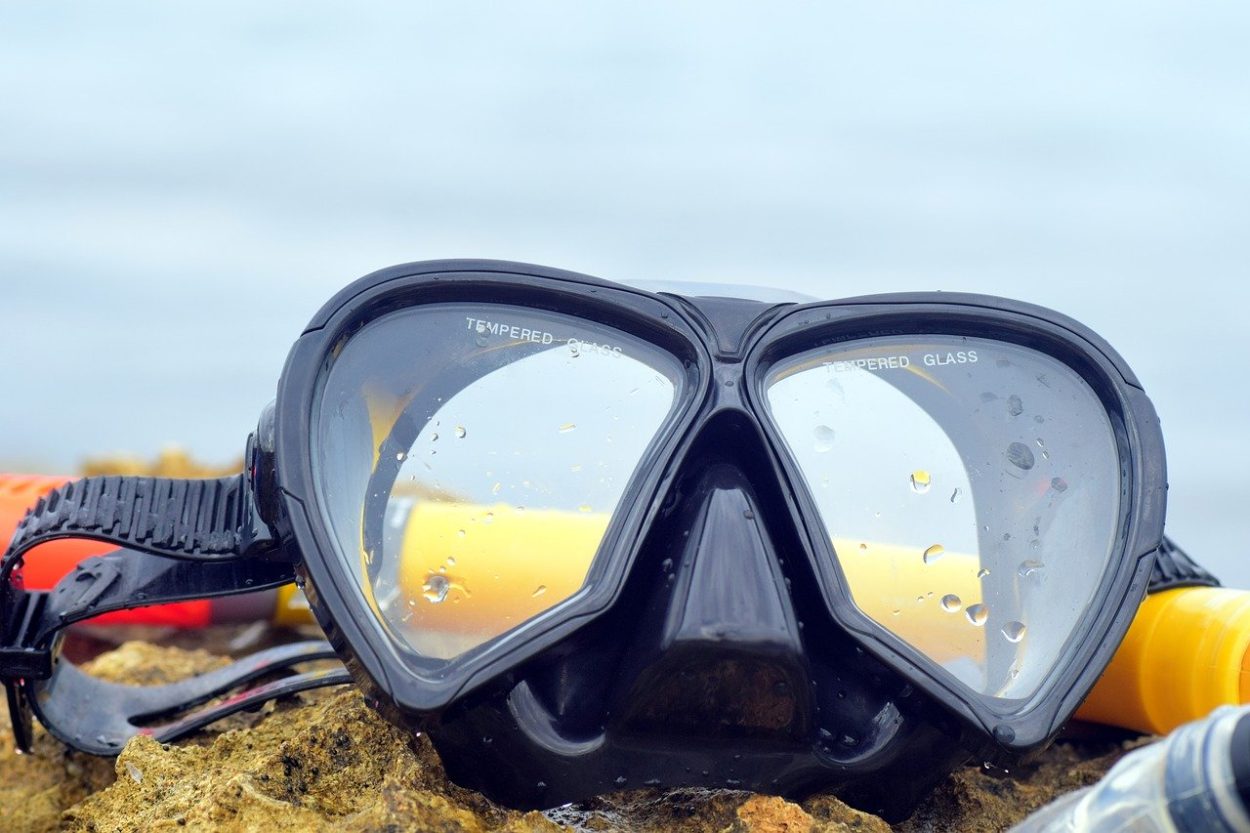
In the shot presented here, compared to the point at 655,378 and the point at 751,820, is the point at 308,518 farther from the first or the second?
the point at 751,820

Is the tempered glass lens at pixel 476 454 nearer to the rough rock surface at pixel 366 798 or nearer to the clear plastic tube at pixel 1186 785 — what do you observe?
the rough rock surface at pixel 366 798

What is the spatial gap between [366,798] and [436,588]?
0.24 m

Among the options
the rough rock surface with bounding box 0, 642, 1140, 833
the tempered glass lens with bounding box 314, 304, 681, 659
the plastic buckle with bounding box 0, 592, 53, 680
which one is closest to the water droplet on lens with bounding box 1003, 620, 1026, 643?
the rough rock surface with bounding box 0, 642, 1140, 833

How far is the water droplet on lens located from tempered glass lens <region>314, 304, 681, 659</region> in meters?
0.48

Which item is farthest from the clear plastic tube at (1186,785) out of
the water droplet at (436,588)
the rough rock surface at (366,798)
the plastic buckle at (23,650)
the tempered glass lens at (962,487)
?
the plastic buckle at (23,650)

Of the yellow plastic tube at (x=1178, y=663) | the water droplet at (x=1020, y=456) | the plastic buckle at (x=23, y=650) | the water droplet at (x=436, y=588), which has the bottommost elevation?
the plastic buckle at (x=23, y=650)

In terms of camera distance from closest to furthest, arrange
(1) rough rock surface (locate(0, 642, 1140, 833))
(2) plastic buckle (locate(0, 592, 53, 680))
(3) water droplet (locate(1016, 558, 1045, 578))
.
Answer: (1) rough rock surface (locate(0, 642, 1140, 833)), (3) water droplet (locate(1016, 558, 1045, 578)), (2) plastic buckle (locate(0, 592, 53, 680))

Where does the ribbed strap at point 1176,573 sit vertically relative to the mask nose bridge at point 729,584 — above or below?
below

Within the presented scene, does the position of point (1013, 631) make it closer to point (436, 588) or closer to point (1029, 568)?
point (1029, 568)

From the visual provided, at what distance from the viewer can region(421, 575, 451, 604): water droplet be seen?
145 cm

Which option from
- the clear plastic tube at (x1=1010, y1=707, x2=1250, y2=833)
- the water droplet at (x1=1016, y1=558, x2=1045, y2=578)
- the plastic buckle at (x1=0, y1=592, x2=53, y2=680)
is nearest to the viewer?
the clear plastic tube at (x1=1010, y1=707, x2=1250, y2=833)

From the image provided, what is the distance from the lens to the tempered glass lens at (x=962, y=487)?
152cm

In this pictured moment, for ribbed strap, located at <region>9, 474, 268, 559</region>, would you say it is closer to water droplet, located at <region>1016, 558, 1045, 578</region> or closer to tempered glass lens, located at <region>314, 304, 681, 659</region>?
tempered glass lens, located at <region>314, 304, 681, 659</region>

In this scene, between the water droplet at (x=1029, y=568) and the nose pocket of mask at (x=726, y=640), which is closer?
the nose pocket of mask at (x=726, y=640)
